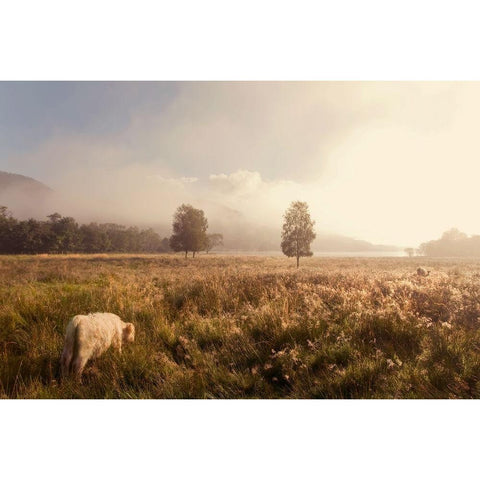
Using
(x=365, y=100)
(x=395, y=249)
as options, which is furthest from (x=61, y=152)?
(x=395, y=249)

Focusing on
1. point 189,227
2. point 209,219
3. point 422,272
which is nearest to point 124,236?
point 189,227

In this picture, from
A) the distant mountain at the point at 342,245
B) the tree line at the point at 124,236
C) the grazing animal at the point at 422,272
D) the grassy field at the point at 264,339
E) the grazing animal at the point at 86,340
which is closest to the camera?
the grassy field at the point at 264,339

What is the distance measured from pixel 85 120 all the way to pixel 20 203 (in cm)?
235

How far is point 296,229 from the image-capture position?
6.09 meters

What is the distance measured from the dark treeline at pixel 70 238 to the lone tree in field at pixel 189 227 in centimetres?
45

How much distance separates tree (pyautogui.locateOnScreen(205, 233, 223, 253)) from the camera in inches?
248

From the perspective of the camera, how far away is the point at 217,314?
470 cm

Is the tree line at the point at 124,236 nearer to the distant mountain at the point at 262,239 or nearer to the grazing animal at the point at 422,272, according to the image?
the distant mountain at the point at 262,239

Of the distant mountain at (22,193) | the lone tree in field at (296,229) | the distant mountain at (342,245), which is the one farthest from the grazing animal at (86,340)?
the distant mountain at (342,245)

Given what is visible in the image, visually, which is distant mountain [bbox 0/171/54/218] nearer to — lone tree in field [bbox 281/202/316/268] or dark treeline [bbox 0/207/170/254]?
dark treeline [bbox 0/207/170/254]

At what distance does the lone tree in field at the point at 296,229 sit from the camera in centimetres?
594

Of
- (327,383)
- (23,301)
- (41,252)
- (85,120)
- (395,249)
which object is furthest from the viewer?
(41,252)

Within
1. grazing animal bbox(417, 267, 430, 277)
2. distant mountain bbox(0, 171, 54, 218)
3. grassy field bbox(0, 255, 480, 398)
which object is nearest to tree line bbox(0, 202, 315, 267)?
distant mountain bbox(0, 171, 54, 218)
